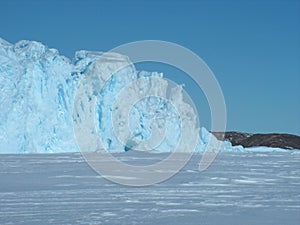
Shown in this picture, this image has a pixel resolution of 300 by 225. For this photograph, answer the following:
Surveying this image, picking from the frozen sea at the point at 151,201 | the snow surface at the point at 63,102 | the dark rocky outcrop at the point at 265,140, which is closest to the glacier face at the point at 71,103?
the snow surface at the point at 63,102

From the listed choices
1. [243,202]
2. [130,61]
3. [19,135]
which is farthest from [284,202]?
[130,61]

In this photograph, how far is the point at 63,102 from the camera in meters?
24.9

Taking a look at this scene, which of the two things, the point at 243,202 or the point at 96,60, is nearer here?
the point at 243,202

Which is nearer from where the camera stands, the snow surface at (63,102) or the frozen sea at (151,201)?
the frozen sea at (151,201)

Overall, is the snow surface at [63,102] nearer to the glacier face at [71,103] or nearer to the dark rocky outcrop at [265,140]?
the glacier face at [71,103]

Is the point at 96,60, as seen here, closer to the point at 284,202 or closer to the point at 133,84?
the point at 133,84

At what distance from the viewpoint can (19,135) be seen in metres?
22.0

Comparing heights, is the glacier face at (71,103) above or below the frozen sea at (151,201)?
above

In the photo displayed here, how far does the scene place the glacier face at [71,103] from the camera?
73.7ft

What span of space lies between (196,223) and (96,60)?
22.5m

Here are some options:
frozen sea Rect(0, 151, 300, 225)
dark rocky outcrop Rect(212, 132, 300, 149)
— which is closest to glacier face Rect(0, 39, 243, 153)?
frozen sea Rect(0, 151, 300, 225)

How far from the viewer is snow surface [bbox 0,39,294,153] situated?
73.4 feet

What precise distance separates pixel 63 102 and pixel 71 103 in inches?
18.2

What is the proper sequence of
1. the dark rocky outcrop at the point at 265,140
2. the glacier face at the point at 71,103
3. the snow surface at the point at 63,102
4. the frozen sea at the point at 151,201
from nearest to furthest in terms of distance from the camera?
1. the frozen sea at the point at 151,201
2. the snow surface at the point at 63,102
3. the glacier face at the point at 71,103
4. the dark rocky outcrop at the point at 265,140
